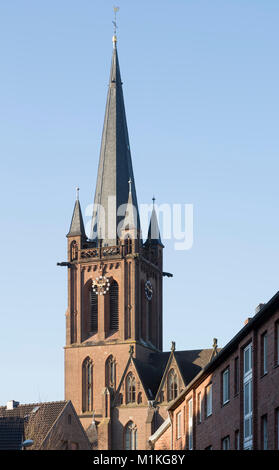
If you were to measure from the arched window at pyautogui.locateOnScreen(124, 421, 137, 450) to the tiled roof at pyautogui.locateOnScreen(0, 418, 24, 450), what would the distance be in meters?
41.8

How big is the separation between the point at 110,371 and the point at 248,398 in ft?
235

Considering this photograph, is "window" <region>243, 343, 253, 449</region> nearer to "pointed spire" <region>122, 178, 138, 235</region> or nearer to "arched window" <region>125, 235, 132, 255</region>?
"arched window" <region>125, 235, 132, 255</region>

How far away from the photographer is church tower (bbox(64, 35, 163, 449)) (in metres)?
118

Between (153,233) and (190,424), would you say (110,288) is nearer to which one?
(153,233)

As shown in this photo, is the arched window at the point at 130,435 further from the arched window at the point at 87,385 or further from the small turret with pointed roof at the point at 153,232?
the small turret with pointed roof at the point at 153,232

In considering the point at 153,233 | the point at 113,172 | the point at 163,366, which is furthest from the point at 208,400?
the point at 153,233

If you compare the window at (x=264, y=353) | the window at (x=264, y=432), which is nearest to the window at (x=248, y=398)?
the window at (x=264, y=432)

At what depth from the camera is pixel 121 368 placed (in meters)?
117

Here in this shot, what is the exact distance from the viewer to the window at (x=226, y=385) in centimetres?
5262

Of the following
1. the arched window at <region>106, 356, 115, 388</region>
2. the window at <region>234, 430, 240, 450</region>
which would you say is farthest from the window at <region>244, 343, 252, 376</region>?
the arched window at <region>106, 356, 115, 388</region>
